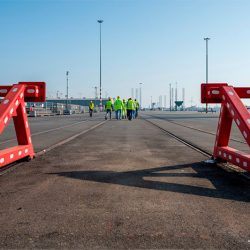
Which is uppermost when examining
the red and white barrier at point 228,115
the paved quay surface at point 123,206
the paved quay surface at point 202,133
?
the red and white barrier at point 228,115

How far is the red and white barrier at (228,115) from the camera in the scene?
5.27m

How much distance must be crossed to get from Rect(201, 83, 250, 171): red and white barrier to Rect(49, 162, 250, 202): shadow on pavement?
287 millimetres

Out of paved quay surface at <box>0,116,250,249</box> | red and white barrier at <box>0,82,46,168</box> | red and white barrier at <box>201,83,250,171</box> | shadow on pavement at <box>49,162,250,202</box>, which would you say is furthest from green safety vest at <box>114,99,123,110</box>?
shadow on pavement at <box>49,162,250,202</box>

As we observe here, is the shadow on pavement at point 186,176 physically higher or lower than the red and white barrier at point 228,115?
lower

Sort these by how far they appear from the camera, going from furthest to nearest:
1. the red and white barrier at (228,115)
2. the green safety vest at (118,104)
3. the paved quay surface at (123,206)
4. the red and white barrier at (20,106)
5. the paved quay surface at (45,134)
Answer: the green safety vest at (118,104) < the paved quay surface at (45,134) < the red and white barrier at (20,106) < the red and white barrier at (228,115) < the paved quay surface at (123,206)

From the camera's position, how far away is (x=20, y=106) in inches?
262

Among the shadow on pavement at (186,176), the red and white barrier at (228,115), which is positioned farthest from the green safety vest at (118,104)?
the shadow on pavement at (186,176)

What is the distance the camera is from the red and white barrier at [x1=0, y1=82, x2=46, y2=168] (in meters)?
A: 5.94

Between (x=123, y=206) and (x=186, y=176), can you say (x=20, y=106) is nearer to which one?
(x=186, y=176)

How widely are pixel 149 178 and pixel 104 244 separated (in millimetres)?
2461

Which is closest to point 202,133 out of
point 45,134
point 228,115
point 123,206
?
point 45,134

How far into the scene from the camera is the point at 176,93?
16088cm

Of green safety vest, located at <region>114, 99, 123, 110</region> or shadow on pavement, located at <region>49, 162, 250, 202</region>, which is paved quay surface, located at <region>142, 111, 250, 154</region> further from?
green safety vest, located at <region>114, 99, 123, 110</region>

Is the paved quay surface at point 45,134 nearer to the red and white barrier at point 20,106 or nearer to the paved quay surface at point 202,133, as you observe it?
the red and white barrier at point 20,106
